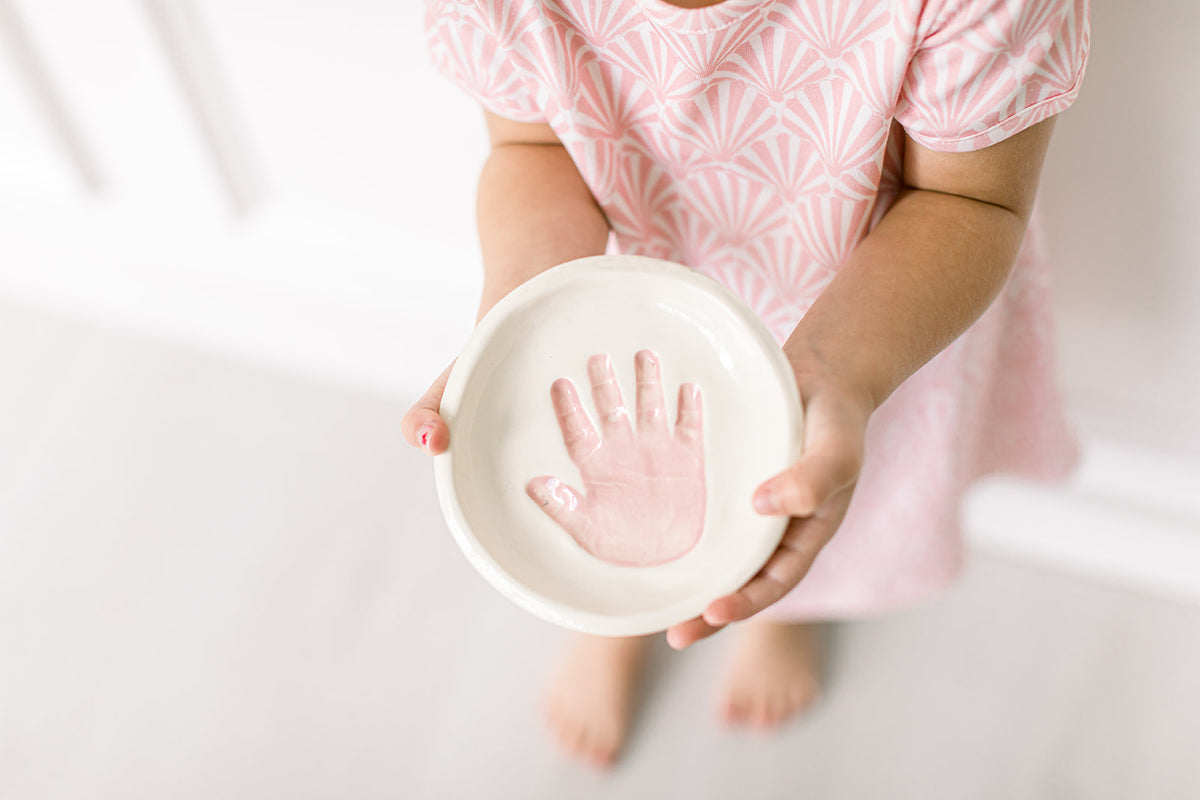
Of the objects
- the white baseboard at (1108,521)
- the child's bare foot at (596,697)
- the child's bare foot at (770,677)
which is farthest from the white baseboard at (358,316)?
the child's bare foot at (596,697)

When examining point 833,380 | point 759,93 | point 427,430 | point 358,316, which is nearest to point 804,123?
point 759,93

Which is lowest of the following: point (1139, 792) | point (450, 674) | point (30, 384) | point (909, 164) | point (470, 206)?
point (1139, 792)

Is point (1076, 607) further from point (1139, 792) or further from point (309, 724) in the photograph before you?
point (309, 724)

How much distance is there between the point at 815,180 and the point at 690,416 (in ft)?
0.49

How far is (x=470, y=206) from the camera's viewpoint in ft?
2.63

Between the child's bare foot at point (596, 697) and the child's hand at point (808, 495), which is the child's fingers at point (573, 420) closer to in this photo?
the child's hand at point (808, 495)

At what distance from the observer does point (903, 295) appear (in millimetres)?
463

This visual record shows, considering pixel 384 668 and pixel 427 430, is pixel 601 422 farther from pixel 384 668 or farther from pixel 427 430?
pixel 384 668

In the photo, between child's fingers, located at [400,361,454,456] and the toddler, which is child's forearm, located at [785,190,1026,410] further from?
child's fingers, located at [400,361,454,456]

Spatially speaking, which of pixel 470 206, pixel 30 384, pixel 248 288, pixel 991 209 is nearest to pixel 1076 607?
pixel 991 209

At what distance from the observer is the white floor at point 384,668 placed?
2.72 ft

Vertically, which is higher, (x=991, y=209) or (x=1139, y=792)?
(x=991, y=209)

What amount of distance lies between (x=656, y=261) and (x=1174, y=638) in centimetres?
73

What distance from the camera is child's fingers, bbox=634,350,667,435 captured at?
449mm
